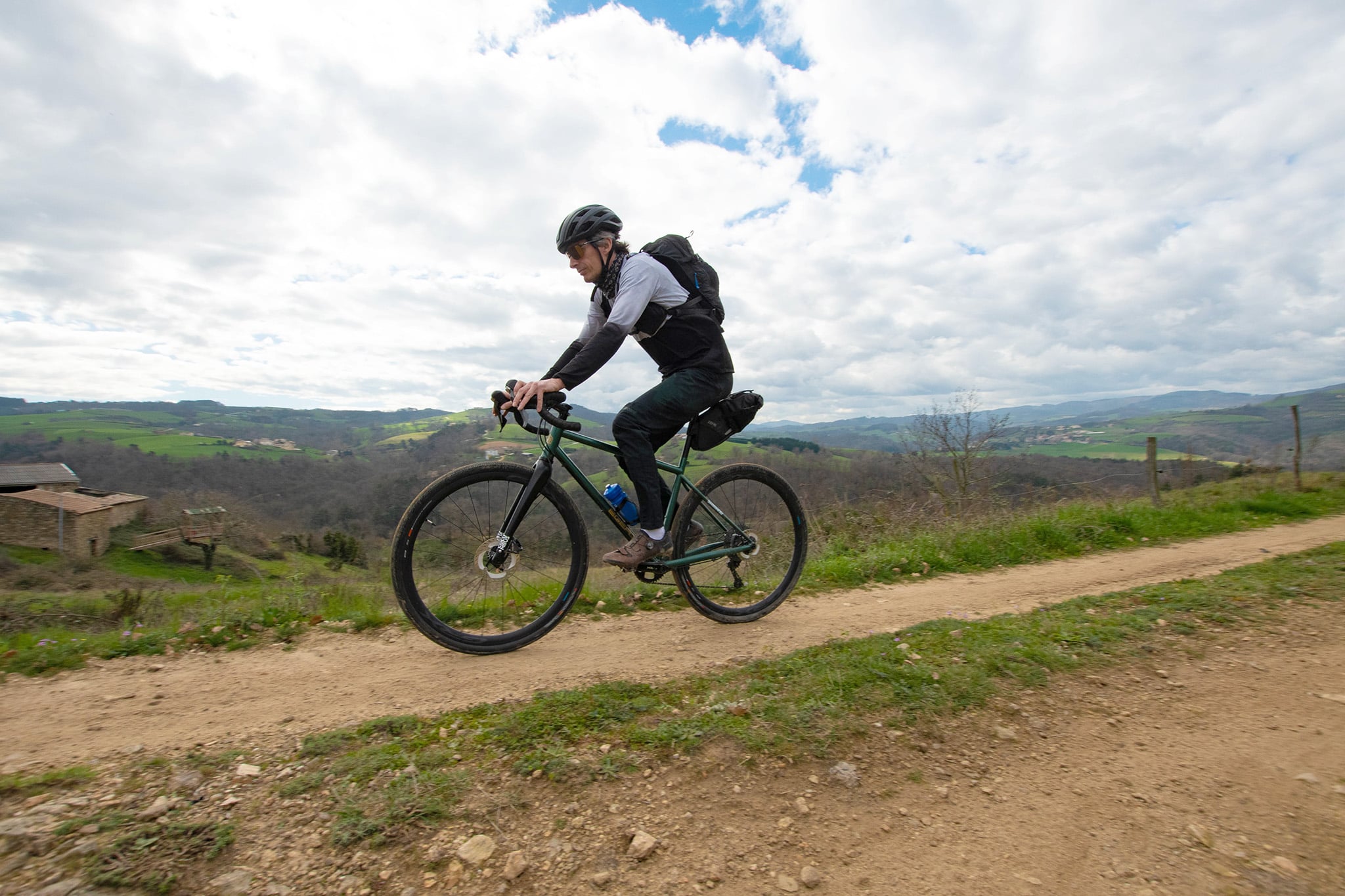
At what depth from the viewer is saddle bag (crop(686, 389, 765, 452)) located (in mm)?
4422

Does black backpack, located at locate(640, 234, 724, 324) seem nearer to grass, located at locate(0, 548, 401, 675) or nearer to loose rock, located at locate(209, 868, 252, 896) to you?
grass, located at locate(0, 548, 401, 675)

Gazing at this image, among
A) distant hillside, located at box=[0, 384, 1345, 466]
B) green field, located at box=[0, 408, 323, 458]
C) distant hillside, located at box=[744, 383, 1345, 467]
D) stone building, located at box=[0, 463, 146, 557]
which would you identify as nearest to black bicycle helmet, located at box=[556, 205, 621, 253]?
distant hillside, located at box=[744, 383, 1345, 467]

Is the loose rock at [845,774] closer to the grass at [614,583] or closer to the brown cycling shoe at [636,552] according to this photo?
the brown cycling shoe at [636,552]

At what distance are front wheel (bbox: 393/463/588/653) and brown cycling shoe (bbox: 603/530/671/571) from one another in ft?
0.77

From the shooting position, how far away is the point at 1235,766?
98.4 inches

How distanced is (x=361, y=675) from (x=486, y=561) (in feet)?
3.11

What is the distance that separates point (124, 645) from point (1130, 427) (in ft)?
261

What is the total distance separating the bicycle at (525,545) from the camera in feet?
12.2

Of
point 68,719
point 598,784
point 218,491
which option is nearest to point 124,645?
point 68,719

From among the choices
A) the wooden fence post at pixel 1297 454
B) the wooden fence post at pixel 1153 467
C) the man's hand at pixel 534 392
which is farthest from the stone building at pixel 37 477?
the wooden fence post at pixel 1297 454

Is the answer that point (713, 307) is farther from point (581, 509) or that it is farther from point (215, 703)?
point (215, 703)

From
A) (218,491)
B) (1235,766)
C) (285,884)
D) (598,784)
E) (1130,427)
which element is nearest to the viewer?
(285,884)

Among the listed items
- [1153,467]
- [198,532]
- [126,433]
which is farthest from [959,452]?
[126,433]

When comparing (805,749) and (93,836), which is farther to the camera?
(805,749)
